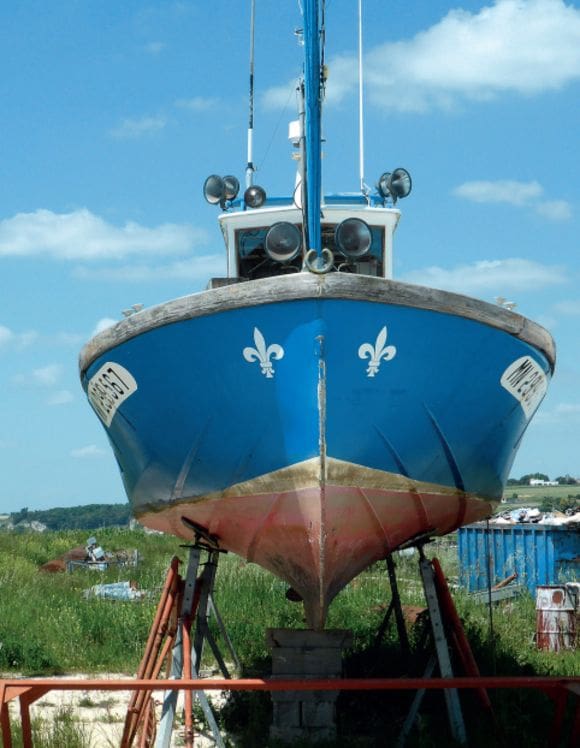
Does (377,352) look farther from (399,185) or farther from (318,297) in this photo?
(399,185)

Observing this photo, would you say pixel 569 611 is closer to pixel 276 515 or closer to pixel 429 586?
pixel 429 586

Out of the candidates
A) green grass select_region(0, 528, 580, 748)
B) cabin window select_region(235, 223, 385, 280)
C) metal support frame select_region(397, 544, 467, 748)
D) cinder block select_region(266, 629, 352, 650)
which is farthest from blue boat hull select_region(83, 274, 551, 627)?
cabin window select_region(235, 223, 385, 280)

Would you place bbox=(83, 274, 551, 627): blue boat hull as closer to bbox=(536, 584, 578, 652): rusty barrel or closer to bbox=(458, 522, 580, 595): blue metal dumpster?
bbox=(536, 584, 578, 652): rusty barrel

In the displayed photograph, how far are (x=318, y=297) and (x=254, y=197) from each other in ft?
11.7

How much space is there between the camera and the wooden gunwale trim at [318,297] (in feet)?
18.9

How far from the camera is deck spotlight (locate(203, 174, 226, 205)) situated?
9414 mm

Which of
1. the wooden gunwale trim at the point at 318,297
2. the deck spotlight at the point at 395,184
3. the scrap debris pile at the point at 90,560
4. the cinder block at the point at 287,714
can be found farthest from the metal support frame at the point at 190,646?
the scrap debris pile at the point at 90,560

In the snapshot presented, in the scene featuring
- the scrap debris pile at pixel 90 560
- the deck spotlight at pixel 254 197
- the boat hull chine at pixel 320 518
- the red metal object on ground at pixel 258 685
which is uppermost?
the deck spotlight at pixel 254 197

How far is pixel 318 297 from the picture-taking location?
5.72 meters

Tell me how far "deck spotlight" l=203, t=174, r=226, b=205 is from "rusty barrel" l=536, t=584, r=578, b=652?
5906 mm

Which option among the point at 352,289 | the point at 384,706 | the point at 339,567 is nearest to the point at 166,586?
the point at 339,567

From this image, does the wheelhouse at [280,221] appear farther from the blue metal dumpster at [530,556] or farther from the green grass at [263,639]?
the blue metal dumpster at [530,556]

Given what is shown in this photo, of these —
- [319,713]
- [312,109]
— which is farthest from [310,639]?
[312,109]

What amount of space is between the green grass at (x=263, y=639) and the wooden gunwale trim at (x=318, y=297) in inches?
109
